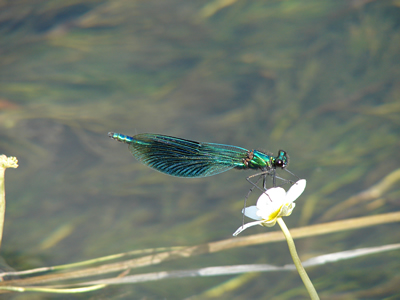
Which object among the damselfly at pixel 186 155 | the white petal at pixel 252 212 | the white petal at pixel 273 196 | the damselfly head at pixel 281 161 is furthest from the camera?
the damselfly at pixel 186 155

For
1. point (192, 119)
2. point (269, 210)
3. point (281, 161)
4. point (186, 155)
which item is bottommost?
point (269, 210)

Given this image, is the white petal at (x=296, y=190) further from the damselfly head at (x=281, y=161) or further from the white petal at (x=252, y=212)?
the damselfly head at (x=281, y=161)

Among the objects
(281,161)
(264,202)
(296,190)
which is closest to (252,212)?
(264,202)

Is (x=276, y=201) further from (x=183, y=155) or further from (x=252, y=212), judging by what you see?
(x=183, y=155)

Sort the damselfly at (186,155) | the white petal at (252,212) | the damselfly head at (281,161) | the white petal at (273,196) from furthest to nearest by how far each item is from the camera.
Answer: the damselfly at (186,155) < the damselfly head at (281,161) < the white petal at (252,212) < the white petal at (273,196)

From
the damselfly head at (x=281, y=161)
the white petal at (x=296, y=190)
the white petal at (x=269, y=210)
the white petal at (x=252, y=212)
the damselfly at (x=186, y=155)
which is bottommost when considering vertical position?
the white petal at (x=269, y=210)

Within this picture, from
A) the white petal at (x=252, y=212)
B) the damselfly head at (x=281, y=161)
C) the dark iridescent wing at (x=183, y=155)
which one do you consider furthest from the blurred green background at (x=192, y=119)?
the white petal at (x=252, y=212)

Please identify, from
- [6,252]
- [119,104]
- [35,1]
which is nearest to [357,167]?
[119,104]

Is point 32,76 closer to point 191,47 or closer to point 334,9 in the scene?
point 191,47
